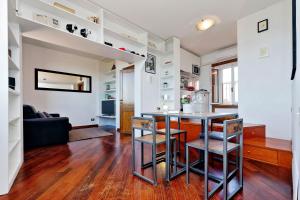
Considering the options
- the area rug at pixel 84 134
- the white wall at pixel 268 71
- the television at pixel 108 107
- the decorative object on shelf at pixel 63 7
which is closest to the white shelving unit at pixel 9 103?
the decorative object on shelf at pixel 63 7

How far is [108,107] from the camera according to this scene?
552 cm

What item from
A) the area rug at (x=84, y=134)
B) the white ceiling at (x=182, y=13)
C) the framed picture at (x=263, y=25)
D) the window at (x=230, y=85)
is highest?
the white ceiling at (x=182, y=13)

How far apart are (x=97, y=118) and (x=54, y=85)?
1.96m

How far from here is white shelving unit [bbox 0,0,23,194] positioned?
146 centimetres

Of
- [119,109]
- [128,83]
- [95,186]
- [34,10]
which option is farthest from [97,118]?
[95,186]

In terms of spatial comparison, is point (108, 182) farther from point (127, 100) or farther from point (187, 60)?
point (187, 60)

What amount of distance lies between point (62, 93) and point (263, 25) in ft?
19.0

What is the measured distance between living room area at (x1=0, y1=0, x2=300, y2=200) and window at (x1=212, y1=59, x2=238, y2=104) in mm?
36

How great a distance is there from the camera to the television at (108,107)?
17.8ft

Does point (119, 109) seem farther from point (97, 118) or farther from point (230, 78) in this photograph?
point (230, 78)

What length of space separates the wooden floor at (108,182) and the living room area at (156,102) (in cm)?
2

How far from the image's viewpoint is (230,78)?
15.8 feet

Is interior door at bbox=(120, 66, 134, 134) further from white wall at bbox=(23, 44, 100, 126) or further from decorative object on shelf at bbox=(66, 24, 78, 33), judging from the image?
decorative object on shelf at bbox=(66, 24, 78, 33)

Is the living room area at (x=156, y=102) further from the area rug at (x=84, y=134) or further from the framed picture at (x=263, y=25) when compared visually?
the area rug at (x=84, y=134)
